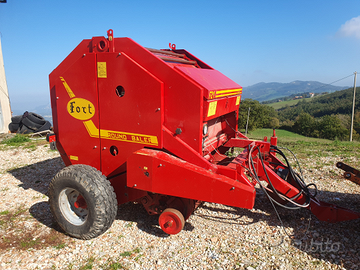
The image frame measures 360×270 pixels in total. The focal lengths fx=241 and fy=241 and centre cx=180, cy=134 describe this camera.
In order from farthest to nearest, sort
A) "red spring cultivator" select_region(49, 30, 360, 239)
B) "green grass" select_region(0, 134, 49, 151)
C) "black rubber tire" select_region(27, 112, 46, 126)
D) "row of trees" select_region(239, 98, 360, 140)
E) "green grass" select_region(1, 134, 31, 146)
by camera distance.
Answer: "row of trees" select_region(239, 98, 360, 140)
"black rubber tire" select_region(27, 112, 46, 126)
"green grass" select_region(1, 134, 31, 146)
"green grass" select_region(0, 134, 49, 151)
"red spring cultivator" select_region(49, 30, 360, 239)

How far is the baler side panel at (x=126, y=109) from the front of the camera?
10.7ft

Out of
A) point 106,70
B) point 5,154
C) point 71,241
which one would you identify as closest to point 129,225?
point 71,241

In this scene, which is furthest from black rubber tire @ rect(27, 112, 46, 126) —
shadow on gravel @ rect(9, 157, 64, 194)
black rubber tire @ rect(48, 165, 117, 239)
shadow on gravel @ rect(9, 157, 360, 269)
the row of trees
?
→ the row of trees

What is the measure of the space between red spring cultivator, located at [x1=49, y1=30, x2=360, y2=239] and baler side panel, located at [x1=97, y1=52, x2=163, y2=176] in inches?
0.5

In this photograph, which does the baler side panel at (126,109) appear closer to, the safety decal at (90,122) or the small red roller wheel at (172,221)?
the safety decal at (90,122)

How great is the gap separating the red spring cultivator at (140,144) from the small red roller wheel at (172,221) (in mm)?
14

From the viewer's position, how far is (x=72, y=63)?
3.79 meters

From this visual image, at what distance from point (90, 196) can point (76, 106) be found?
1.47m

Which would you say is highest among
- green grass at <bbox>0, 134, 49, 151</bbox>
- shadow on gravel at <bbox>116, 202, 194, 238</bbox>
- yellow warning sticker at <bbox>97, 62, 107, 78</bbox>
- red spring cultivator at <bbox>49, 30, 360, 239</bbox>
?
yellow warning sticker at <bbox>97, 62, 107, 78</bbox>

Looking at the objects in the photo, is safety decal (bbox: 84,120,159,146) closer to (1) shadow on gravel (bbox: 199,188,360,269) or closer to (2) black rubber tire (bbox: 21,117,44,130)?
(1) shadow on gravel (bbox: 199,188,360,269)

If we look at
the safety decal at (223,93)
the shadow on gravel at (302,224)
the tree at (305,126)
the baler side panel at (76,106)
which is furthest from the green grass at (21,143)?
the tree at (305,126)

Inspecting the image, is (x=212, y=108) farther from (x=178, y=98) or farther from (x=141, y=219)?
(x=141, y=219)

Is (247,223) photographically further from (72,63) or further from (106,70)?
(72,63)

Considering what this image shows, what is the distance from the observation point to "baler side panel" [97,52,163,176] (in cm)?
326
